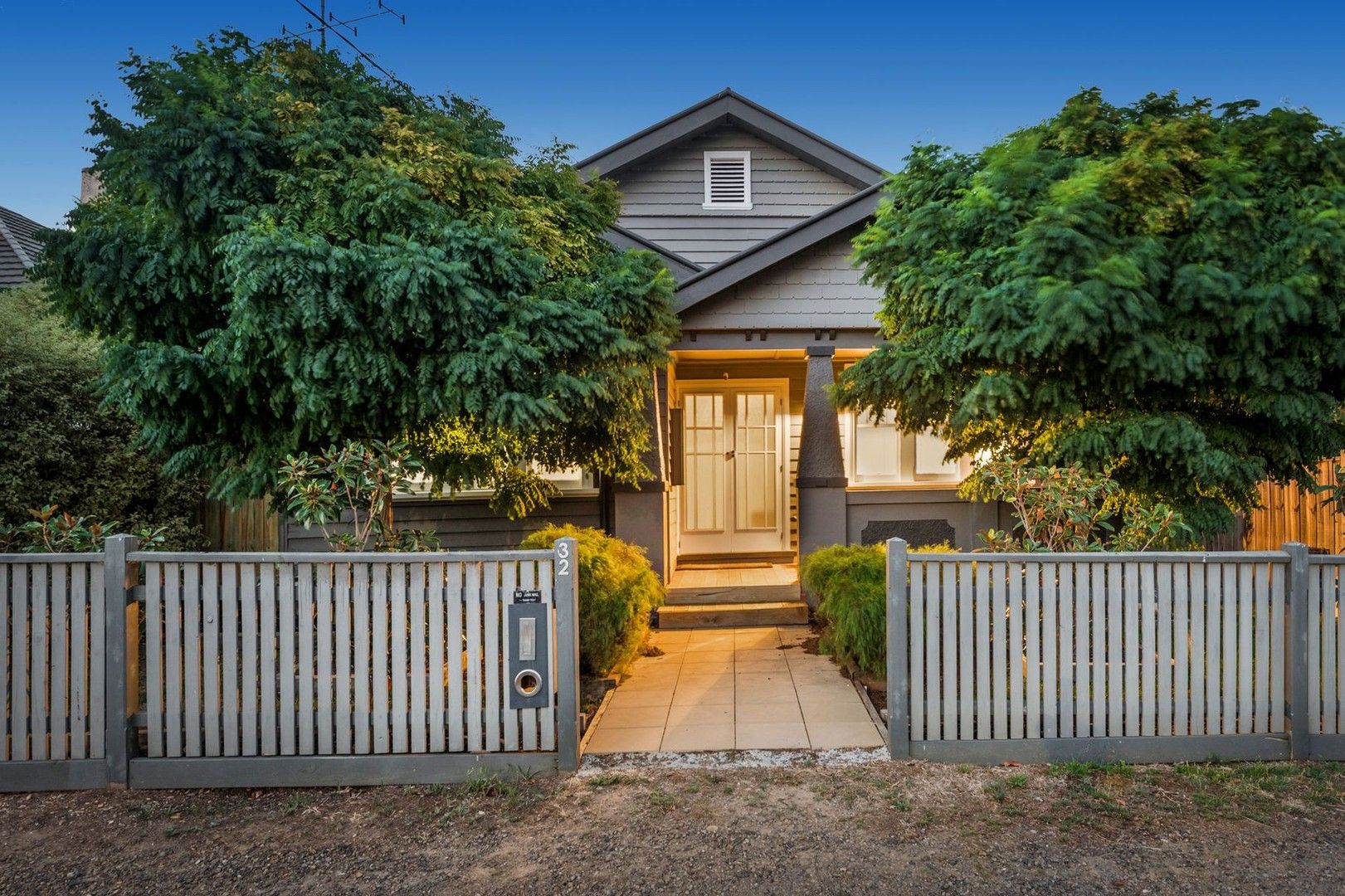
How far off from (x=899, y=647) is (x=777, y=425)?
18.1 ft

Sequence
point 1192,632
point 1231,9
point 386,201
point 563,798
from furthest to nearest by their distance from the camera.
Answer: point 1231,9
point 386,201
point 1192,632
point 563,798

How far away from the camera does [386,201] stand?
4.85 metres

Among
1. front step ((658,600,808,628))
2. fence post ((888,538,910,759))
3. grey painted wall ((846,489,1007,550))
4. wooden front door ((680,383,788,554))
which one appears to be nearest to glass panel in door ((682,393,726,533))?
wooden front door ((680,383,788,554))

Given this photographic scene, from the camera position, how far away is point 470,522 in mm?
7938

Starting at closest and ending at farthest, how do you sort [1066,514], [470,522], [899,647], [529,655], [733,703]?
1. [529,655]
2. [899,647]
3. [1066,514]
4. [733,703]
5. [470,522]

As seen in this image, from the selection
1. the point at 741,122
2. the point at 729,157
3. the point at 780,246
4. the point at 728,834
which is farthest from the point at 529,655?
the point at 741,122

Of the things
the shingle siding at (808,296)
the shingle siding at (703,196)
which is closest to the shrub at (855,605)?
the shingle siding at (808,296)

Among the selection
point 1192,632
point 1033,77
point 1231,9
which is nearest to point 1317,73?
point 1231,9

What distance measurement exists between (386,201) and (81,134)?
2.31 meters

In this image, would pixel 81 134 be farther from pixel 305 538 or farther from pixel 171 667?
pixel 305 538

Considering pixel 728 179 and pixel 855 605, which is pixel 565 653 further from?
pixel 728 179

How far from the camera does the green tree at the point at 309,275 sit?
470cm

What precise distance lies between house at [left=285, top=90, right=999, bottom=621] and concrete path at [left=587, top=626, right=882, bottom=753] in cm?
130

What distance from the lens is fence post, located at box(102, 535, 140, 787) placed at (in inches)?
143
